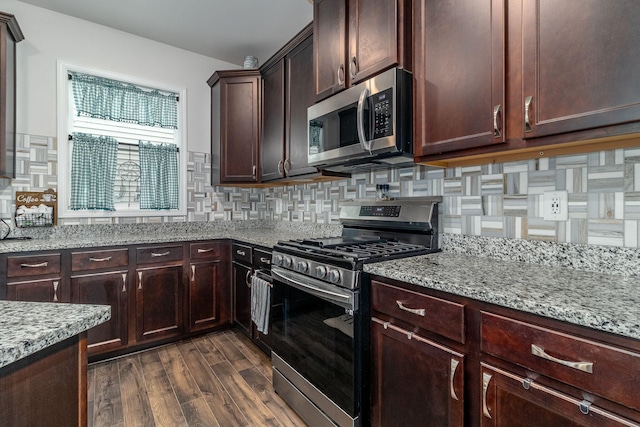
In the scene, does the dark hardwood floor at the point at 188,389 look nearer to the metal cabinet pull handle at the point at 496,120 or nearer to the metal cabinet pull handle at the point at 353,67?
the metal cabinet pull handle at the point at 496,120

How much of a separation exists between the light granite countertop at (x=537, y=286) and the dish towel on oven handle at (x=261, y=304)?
0.92 metres

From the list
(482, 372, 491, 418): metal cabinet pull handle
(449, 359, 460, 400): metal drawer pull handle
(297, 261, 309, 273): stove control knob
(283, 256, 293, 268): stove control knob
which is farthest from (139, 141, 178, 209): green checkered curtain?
(482, 372, 491, 418): metal cabinet pull handle

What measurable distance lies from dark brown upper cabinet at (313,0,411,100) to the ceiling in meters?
0.52

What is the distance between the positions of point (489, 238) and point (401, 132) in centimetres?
71

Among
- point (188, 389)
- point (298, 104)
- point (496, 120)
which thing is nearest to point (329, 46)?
point (298, 104)

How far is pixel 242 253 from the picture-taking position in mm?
2703

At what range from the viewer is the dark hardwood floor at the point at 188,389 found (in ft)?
5.84

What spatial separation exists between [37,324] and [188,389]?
5.30ft

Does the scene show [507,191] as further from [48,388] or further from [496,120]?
[48,388]

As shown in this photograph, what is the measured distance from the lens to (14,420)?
26.4 inches

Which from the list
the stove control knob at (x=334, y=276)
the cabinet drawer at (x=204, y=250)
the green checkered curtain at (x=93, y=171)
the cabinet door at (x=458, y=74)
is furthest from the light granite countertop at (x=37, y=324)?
the green checkered curtain at (x=93, y=171)

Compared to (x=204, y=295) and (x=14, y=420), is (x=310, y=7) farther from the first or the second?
(x=14, y=420)

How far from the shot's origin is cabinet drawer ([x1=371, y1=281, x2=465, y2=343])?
1116 mm

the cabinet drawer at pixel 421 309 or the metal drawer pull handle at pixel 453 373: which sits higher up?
the cabinet drawer at pixel 421 309
